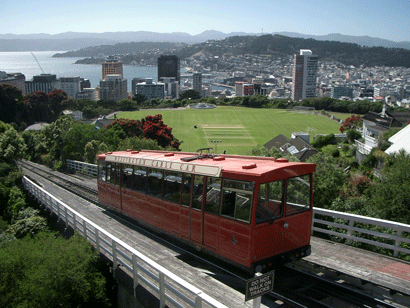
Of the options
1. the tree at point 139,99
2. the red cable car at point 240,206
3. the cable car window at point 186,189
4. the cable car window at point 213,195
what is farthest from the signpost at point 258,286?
the tree at point 139,99

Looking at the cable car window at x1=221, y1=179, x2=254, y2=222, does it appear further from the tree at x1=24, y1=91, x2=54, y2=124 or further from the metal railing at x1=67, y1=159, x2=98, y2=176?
the tree at x1=24, y1=91, x2=54, y2=124

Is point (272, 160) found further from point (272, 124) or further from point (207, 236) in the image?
point (272, 124)

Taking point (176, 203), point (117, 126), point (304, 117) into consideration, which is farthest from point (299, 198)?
point (304, 117)

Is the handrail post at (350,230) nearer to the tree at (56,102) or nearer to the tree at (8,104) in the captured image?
the tree at (8,104)

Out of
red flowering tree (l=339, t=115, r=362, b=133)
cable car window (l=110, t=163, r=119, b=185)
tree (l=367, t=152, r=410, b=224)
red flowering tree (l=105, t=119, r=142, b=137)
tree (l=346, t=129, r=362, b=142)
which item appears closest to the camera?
tree (l=367, t=152, r=410, b=224)

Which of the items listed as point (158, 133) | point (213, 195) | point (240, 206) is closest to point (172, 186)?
point (213, 195)

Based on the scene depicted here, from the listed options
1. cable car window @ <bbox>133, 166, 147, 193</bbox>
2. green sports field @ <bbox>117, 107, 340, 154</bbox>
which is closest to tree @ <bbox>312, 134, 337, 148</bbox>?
green sports field @ <bbox>117, 107, 340, 154</bbox>
